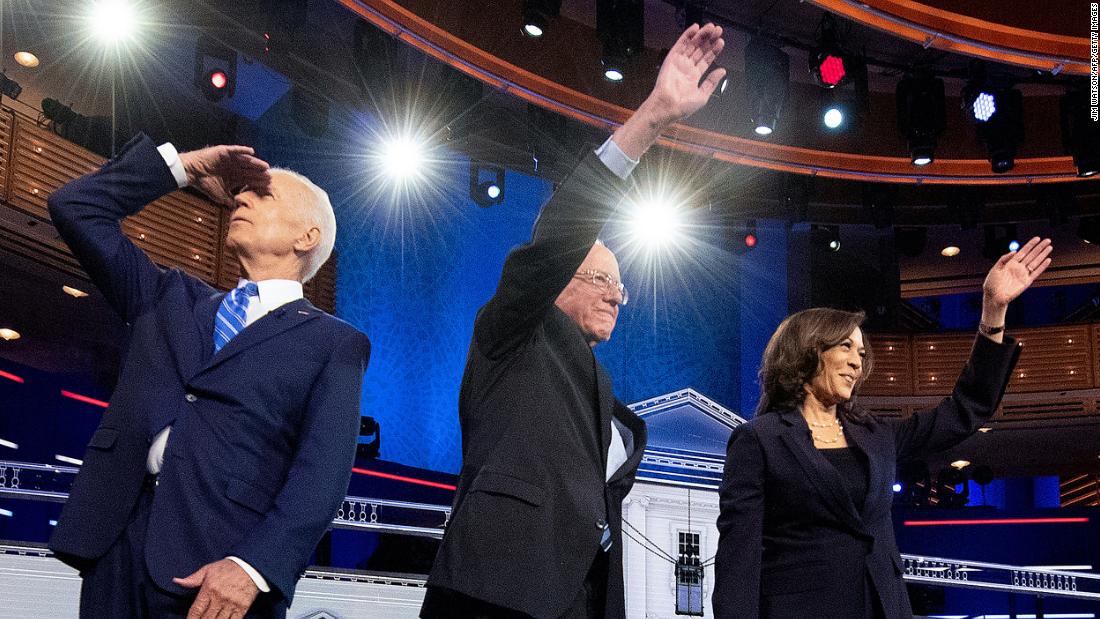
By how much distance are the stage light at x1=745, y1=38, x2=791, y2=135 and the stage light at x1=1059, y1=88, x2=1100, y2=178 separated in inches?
86.8

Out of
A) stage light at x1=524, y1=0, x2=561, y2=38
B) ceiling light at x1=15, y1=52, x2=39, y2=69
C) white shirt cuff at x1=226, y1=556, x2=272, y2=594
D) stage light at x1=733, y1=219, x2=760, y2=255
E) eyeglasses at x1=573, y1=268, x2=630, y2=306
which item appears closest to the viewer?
white shirt cuff at x1=226, y1=556, x2=272, y2=594

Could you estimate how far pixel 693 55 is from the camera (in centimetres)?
189

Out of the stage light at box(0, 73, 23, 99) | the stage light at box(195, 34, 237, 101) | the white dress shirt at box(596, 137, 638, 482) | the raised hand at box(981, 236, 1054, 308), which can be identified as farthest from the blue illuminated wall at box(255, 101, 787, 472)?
the white dress shirt at box(596, 137, 638, 482)

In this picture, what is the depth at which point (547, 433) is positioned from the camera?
6.48ft

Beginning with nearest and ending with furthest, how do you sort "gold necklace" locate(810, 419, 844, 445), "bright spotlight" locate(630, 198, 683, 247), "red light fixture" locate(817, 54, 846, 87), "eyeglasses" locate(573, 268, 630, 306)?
"eyeglasses" locate(573, 268, 630, 306)
"gold necklace" locate(810, 419, 844, 445)
"red light fixture" locate(817, 54, 846, 87)
"bright spotlight" locate(630, 198, 683, 247)

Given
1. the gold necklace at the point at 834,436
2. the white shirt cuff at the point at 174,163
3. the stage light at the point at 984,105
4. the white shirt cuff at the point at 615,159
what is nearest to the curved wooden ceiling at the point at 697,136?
the stage light at the point at 984,105

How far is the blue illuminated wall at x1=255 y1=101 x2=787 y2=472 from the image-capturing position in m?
10.8

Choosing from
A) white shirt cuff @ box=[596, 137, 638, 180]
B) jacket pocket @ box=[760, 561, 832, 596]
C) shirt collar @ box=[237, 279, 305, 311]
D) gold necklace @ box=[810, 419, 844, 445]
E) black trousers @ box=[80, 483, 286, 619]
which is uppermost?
white shirt cuff @ box=[596, 137, 638, 180]

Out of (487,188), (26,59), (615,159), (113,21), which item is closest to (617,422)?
(615,159)

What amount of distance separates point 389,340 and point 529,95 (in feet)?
11.2

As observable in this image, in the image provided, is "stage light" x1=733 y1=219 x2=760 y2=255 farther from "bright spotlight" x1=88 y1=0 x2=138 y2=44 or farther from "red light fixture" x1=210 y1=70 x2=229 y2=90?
"bright spotlight" x1=88 y1=0 x2=138 y2=44

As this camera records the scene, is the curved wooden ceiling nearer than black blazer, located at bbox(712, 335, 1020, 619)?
No

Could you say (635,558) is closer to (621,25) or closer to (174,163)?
(174,163)

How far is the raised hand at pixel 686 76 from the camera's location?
1.85 m
